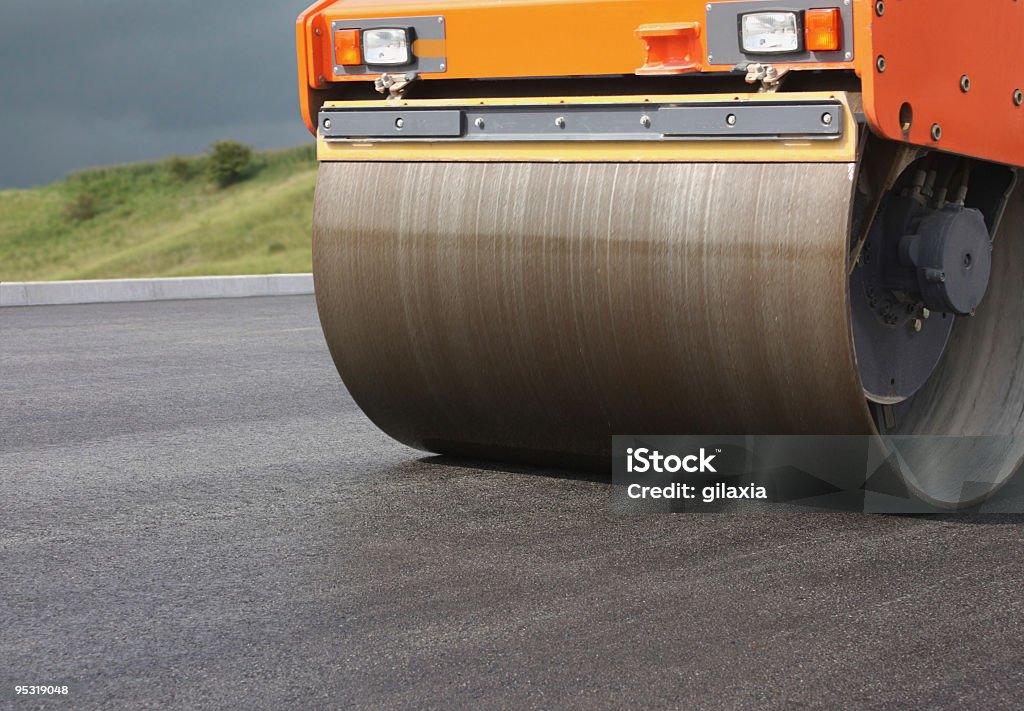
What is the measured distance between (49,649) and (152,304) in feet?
39.4

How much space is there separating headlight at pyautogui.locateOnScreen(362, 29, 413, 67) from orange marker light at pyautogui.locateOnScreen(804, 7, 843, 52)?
123cm

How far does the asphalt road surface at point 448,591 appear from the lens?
10.3ft

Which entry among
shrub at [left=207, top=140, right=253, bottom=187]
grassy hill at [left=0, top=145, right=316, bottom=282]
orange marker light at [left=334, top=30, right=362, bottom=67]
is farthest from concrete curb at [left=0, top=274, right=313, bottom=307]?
shrub at [left=207, top=140, right=253, bottom=187]

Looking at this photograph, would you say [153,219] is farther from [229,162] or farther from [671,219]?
[671,219]

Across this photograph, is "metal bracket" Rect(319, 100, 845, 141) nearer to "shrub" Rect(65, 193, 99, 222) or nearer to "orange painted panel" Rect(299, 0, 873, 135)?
"orange painted panel" Rect(299, 0, 873, 135)

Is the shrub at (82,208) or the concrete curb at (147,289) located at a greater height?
the concrete curb at (147,289)

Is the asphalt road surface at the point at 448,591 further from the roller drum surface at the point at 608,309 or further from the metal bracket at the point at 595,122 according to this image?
the metal bracket at the point at 595,122

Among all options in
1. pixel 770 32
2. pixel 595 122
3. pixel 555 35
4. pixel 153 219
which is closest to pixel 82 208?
pixel 153 219

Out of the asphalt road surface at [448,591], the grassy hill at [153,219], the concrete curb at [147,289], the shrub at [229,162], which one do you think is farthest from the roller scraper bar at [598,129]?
the shrub at [229,162]

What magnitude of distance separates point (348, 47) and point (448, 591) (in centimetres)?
189

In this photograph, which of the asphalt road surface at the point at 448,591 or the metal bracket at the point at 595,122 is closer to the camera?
the asphalt road surface at the point at 448,591

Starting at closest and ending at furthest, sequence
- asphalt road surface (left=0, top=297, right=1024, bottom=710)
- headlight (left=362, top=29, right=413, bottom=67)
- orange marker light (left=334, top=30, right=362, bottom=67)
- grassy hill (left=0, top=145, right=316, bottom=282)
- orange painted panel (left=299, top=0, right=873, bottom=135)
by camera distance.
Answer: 1. asphalt road surface (left=0, top=297, right=1024, bottom=710)
2. orange painted panel (left=299, top=0, right=873, bottom=135)
3. headlight (left=362, top=29, right=413, bottom=67)
4. orange marker light (left=334, top=30, right=362, bottom=67)
5. grassy hill (left=0, top=145, right=316, bottom=282)

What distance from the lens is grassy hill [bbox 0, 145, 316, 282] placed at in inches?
1807

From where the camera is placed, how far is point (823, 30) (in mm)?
4125
